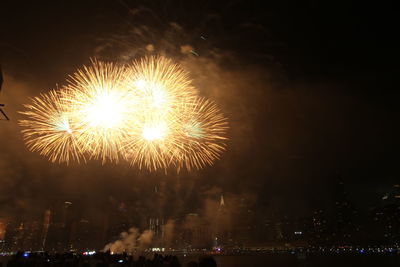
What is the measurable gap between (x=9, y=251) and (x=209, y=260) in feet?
648

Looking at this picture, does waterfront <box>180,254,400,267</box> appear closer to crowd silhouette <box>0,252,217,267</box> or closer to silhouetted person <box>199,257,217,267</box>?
crowd silhouette <box>0,252,217,267</box>

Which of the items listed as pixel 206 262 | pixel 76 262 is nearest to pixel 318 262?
pixel 76 262

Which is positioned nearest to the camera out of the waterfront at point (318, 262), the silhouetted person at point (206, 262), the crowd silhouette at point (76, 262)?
the silhouetted person at point (206, 262)

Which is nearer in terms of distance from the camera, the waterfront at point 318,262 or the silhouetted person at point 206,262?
the silhouetted person at point 206,262

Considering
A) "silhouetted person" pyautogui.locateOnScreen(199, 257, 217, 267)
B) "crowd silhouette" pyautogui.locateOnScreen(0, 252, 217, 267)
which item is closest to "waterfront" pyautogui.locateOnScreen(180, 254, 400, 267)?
"crowd silhouette" pyautogui.locateOnScreen(0, 252, 217, 267)

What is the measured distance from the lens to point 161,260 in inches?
966

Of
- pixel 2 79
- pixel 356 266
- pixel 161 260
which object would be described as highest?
pixel 2 79

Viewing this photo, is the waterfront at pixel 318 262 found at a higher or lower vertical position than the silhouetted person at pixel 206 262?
lower

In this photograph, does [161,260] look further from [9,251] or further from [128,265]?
[9,251]

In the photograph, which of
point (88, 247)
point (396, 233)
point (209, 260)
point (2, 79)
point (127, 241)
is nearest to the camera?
point (209, 260)

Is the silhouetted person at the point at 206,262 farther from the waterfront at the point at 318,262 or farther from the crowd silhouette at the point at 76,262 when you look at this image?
the waterfront at the point at 318,262

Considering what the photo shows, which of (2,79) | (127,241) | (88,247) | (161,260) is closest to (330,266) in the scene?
(127,241)

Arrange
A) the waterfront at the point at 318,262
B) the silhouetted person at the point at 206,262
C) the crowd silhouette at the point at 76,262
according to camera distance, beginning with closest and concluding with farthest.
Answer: the silhouetted person at the point at 206,262
the crowd silhouette at the point at 76,262
the waterfront at the point at 318,262

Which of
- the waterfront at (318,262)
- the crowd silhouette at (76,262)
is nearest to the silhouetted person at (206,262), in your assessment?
the crowd silhouette at (76,262)
